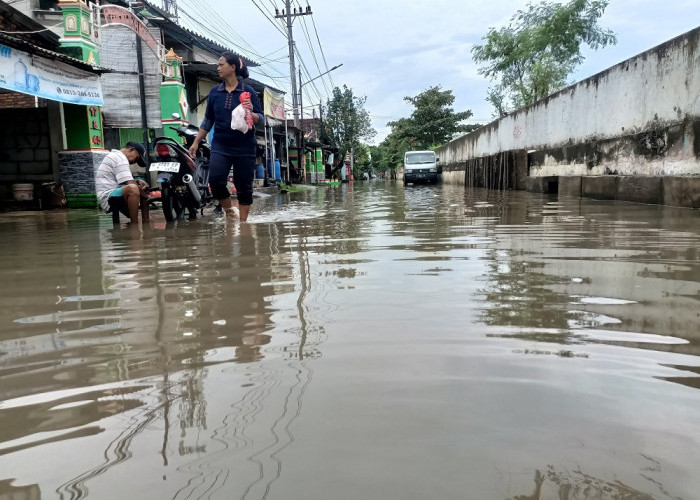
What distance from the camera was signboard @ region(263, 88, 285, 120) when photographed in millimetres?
19453

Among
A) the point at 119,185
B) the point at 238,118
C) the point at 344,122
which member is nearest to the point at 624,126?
the point at 238,118

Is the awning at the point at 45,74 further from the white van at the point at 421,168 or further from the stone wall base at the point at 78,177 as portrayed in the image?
the white van at the point at 421,168

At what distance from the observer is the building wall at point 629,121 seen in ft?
19.7

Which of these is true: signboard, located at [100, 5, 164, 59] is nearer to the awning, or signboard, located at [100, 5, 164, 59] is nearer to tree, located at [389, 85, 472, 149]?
the awning

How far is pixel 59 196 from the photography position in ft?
31.3

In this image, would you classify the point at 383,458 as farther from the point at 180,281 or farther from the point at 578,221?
the point at 578,221

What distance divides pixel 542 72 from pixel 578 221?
1918 cm

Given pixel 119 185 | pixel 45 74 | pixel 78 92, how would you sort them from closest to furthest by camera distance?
1. pixel 119 185
2. pixel 45 74
3. pixel 78 92

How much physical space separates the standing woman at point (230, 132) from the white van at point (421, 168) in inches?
705

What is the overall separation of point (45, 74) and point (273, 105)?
44.2ft

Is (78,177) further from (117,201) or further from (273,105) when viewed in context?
(273,105)

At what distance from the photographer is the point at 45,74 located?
7.88 meters

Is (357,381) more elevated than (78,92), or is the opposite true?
(78,92)

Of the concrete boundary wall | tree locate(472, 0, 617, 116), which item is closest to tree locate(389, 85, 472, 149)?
tree locate(472, 0, 617, 116)
